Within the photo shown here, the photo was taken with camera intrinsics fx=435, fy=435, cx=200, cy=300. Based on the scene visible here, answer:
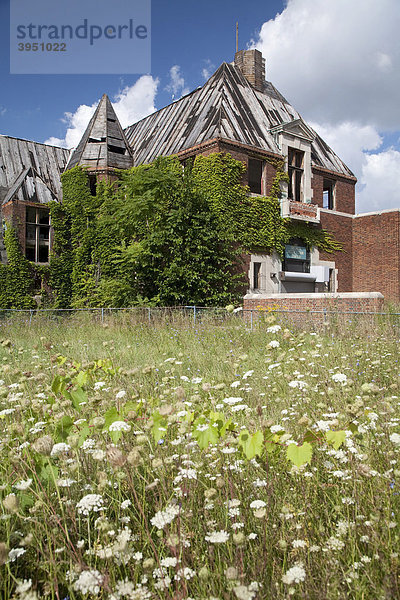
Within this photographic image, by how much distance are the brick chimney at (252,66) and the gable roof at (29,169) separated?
12.1 meters

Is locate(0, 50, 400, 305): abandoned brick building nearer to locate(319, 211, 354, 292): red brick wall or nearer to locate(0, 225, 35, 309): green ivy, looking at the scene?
locate(319, 211, 354, 292): red brick wall

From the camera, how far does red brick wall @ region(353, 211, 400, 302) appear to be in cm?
2241

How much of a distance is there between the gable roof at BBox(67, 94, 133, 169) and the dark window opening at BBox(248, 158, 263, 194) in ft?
21.8

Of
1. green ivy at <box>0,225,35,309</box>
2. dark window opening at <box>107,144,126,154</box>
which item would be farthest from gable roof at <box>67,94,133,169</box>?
green ivy at <box>0,225,35,309</box>

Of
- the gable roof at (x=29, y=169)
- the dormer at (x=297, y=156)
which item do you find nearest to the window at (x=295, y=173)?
the dormer at (x=297, y=156)

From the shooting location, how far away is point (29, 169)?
80.4 ft

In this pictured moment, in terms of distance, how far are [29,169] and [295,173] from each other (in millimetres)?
14697

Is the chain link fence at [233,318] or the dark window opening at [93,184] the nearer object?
the chain link fence at [233,318]

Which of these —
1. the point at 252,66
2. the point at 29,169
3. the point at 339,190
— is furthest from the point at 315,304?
the point at 29,169

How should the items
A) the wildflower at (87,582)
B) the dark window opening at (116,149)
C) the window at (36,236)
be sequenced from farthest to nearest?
1. the dark window opening at (116,149)
2. the window at (36,236)
3. the wildflower at (87,582)

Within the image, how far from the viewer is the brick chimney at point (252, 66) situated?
2405 centimetres

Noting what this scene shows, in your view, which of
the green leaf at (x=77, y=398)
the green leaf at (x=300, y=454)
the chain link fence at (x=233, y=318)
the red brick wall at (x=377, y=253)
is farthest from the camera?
the red brick wall at (x=377, y=253)

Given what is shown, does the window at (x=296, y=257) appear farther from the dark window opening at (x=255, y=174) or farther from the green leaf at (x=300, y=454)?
the green leaf at (x=300, y=454)

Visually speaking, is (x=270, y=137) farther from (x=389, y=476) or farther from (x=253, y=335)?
(x=389, y=476)
